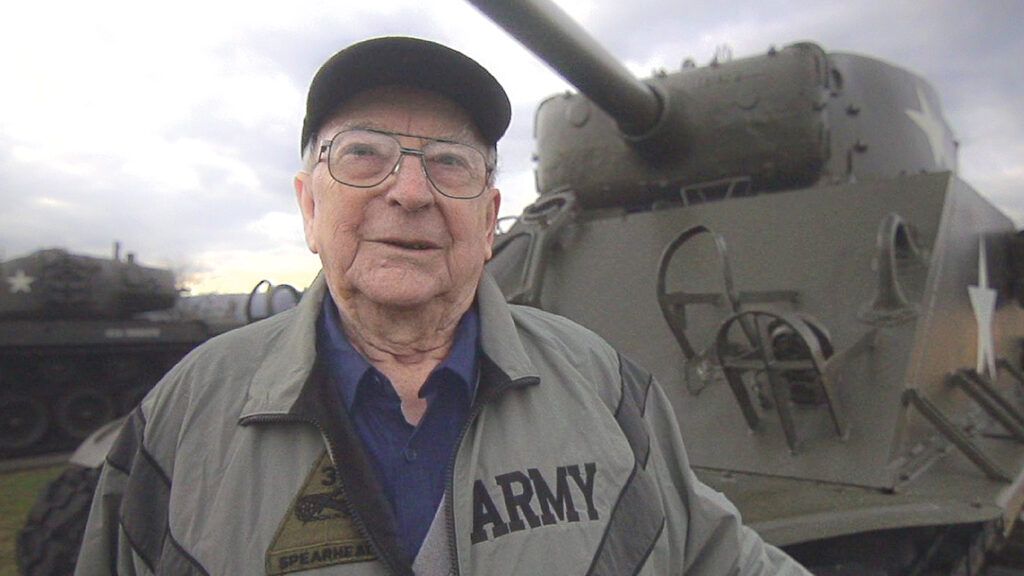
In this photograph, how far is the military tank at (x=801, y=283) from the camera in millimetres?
2926

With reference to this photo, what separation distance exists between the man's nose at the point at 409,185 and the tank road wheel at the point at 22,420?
11758 mm

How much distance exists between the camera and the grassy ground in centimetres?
569

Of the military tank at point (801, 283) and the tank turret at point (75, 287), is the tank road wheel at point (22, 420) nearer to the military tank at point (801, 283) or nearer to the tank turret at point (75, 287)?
the tank turret at point (75, 287)

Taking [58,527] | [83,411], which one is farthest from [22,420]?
[58,527]

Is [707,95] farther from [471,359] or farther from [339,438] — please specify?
[339,438]

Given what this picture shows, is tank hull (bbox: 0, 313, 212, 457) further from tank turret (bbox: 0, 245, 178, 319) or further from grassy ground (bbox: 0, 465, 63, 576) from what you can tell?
grassy ground (bbox: 0, 465, 63, 576)

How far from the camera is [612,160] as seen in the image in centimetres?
468

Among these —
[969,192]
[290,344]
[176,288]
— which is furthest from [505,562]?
[176,288]

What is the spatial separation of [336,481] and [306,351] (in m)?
0.23

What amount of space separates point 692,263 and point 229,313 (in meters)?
12.7

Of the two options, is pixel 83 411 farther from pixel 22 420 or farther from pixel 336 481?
pixel 336 481

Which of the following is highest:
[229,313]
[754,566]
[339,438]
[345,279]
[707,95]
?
[707,95]

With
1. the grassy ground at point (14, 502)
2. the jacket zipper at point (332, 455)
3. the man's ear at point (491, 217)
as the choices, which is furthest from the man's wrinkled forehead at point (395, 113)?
the grassy ground at point (14, 502)

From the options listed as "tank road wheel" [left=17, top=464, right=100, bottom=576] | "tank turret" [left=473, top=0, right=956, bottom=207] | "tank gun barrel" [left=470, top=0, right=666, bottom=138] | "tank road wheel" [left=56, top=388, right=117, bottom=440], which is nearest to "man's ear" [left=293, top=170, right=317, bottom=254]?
"tank gun barrel" [left=470, top=0, right=666, bottom=138]
